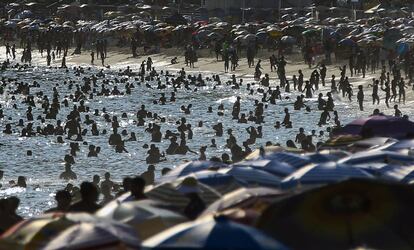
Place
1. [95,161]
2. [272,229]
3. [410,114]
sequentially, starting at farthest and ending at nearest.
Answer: [410,114], [95,161], [272,229]

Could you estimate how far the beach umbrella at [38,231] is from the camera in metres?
11.1

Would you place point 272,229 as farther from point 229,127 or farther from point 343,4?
point 343,4

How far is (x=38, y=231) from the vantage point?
11.3 m

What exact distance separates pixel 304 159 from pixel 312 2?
6670cm

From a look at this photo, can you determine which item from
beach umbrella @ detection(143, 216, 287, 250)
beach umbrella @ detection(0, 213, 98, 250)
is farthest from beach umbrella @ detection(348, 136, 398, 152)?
beach umbrella @ detection(143, 216, 287, 250)

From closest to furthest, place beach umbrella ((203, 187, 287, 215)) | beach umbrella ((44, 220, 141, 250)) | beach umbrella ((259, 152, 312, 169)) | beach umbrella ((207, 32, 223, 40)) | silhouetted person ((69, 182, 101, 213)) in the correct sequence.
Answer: beach umbrella ((44, 220, 141, 250)) → beach umbrella ((203, 187, 287, 215)) → silhouetted person ((69, 182, 101, 213)) → beach umbrella ((259, 152, 312, 169)) → beach umbrella ((207, 32, 223, 40))

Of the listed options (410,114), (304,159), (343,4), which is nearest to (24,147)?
(410,114)

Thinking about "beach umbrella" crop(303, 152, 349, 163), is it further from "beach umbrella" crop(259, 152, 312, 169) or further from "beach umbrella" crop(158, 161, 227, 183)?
"beach umbrella" crop(158, 161, 227, 183)

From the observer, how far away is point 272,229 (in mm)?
11312

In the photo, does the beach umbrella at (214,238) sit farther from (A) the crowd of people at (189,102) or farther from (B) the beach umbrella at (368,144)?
(A) the crowd of people at (189,102)

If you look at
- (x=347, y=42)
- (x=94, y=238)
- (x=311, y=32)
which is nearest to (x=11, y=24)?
(x=311, y=32)

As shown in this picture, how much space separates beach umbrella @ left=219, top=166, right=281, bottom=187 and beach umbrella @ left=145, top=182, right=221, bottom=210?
721 millimetres

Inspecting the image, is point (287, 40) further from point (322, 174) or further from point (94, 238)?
point (94, 238)

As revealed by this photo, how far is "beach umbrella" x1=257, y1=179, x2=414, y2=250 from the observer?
11.3 m
